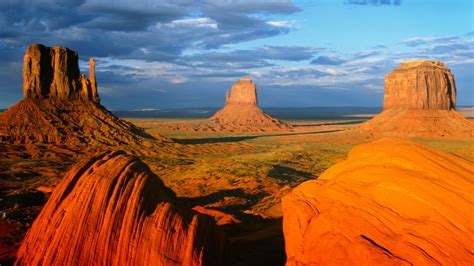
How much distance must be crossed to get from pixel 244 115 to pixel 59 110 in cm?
6909

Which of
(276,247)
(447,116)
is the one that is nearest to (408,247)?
(276,247)

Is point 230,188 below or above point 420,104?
below

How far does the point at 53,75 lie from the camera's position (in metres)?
38.7

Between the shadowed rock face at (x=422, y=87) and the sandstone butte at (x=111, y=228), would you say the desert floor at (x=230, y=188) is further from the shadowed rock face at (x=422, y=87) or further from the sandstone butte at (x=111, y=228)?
the shadowed rock face at (x=422, y=87)

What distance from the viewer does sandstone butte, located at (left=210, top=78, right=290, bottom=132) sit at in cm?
9156

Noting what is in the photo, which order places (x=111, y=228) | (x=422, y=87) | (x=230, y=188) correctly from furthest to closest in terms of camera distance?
1. (x=422, y=87)
2. (x=230, y=188)
3. (x=111, y=228)

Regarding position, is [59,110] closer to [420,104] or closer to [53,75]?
[53,75]

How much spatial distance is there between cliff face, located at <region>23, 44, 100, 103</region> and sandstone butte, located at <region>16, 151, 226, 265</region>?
35.9m

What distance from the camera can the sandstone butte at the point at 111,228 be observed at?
5914 mm

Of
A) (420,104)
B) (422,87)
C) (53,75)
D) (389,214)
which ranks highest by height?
(422,87)

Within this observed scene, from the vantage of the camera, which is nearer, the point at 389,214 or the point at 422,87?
the point at 389,214

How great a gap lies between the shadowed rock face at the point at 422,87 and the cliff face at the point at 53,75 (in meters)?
56.2

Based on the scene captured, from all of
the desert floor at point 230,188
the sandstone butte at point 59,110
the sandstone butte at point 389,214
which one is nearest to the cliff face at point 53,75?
the sandstone butte at point 59,110

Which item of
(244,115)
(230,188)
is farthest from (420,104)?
(230,188)
